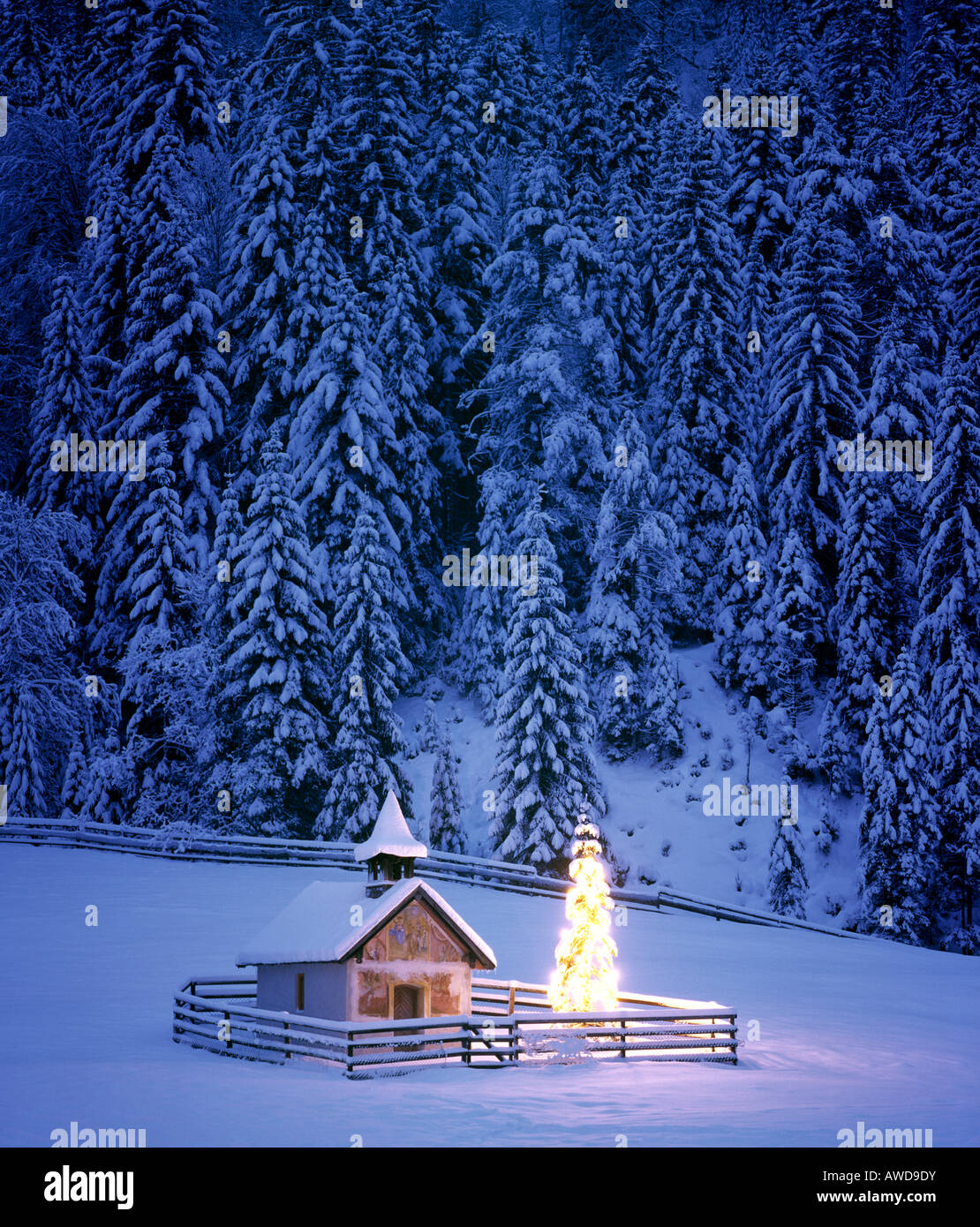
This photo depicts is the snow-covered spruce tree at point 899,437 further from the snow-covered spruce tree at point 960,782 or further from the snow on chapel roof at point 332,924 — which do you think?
the snow on chapel roof at point 332,924

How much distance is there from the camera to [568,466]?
51000mm

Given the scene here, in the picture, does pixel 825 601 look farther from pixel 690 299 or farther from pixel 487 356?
pixel 487 356

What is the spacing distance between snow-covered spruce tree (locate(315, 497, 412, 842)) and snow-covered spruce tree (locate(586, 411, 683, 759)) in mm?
7384

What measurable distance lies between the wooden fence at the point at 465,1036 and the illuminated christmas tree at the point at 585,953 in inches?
25.9

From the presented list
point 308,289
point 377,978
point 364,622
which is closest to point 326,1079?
point 377,978

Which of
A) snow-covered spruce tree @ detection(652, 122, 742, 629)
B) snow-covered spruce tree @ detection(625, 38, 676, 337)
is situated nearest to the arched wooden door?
snow-covered spruce tree @ detection(652, 122, 742, 629)

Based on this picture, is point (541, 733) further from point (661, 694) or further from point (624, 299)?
point (624, 299)

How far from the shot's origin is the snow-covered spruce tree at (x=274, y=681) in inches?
1674

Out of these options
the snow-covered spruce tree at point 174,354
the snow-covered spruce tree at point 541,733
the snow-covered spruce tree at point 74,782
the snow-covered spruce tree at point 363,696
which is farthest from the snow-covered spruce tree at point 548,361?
the snow-covered spruce tree at point 74,782

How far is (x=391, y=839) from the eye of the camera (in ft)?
79.6

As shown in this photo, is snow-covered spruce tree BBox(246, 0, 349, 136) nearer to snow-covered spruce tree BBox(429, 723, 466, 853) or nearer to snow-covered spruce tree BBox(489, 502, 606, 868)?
snow-covered spruce tree BBox(489, 502, 606, 868)

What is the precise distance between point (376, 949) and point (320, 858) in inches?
747

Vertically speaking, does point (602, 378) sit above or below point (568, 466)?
above

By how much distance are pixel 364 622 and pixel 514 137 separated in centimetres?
2848
